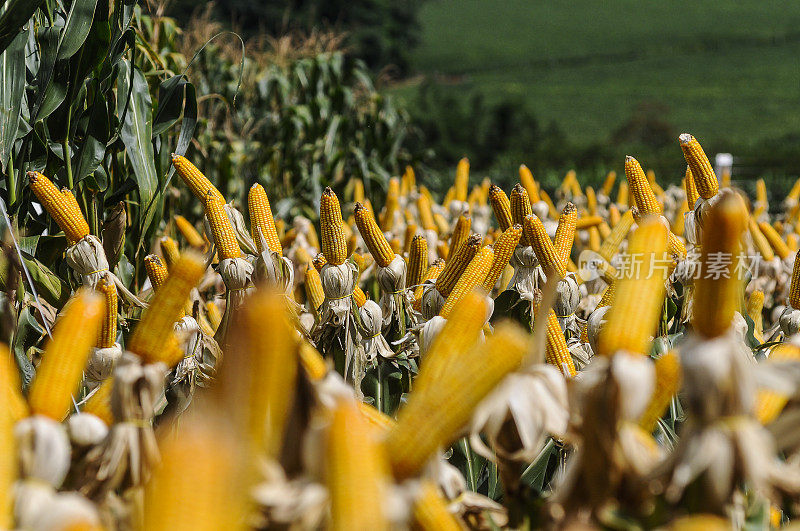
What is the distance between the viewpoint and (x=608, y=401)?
2.57 ft

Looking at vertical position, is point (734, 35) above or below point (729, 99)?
above

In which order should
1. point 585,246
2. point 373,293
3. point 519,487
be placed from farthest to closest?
1. point 585,246
2. point 373,293
3. point 519,487

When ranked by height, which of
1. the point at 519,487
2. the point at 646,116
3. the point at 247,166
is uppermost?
the point at 519,487

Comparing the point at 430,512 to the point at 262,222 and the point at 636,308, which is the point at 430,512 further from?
the point at 262,222

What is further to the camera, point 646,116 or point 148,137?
point 646,116

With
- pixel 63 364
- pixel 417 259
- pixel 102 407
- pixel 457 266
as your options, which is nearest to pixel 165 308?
pixel 63 364

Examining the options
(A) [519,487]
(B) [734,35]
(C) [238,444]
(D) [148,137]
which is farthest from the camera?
(B) [734,35]

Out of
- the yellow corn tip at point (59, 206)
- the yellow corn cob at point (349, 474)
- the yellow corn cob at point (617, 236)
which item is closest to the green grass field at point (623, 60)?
the yellow corn cob at point (617, 236)

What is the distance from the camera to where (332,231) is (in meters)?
1.84

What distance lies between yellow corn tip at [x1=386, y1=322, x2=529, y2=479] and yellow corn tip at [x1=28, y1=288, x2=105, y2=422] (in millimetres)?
351

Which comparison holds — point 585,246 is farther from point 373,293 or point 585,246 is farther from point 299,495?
point 299,495

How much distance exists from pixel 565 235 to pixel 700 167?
383 mm

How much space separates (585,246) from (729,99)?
152 feet

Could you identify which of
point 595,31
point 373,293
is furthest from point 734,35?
point 373,293
